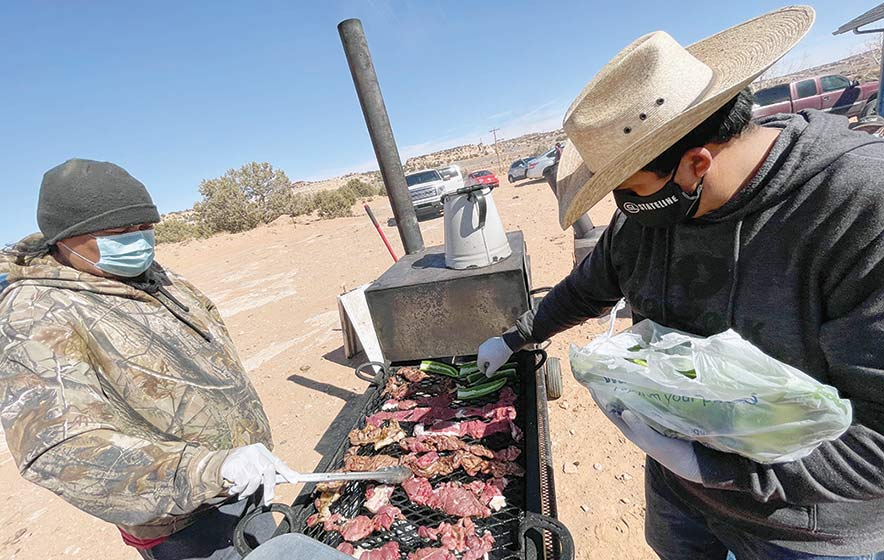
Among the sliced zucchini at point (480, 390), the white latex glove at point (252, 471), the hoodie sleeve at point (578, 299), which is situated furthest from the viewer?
the sliced zucchini at point (480, 390)

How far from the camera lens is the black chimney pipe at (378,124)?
381 centimetres

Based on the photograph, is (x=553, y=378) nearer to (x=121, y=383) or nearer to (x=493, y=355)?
(x=493, y=355)

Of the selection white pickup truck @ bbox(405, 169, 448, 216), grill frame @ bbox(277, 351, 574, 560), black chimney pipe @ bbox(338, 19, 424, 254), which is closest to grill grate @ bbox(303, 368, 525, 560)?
grill frame @ bbox(277, 351, 574, 560)

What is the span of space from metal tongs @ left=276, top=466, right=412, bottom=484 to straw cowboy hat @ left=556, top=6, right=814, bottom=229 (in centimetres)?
141

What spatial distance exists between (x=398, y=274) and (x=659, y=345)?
2.52 m

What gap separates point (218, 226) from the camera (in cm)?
2080

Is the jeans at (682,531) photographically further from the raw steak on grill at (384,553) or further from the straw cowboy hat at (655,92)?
the straw cowboy hat at (655,92)

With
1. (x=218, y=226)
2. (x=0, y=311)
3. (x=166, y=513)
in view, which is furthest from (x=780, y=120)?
(x=218, y=226)

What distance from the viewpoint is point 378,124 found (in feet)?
13.1

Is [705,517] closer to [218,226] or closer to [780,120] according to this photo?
[780,120]

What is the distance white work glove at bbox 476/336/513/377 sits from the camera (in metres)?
2.22

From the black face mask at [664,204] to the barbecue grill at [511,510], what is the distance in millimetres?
1000

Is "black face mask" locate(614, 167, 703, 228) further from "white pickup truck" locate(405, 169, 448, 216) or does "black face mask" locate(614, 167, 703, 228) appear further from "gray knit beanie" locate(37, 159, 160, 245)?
"white pickup truck" locate(405, 169, 448, 216)

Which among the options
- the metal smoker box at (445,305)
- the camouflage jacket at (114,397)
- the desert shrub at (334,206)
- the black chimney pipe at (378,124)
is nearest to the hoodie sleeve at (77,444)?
the camouflage jacket at (114,397)
